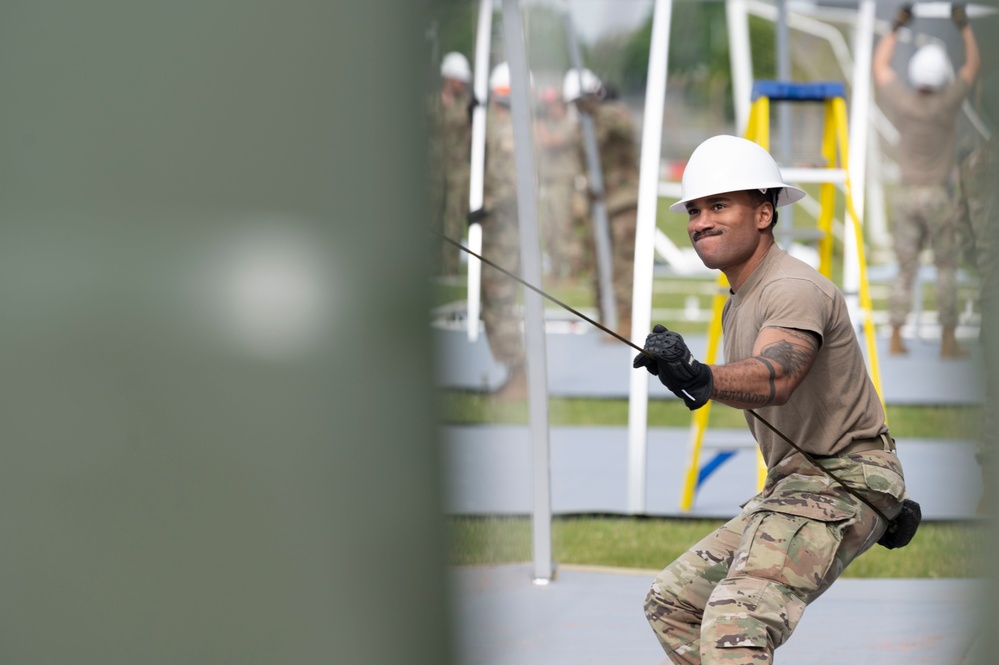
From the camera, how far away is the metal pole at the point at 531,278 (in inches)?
162

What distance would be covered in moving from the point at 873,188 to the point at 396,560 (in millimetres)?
14994

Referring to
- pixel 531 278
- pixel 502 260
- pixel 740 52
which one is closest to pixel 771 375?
pixel 531 278

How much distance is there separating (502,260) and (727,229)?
504cm

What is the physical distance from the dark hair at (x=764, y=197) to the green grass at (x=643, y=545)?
6.21 feet

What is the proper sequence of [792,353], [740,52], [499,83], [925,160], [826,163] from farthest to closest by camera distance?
1. [499,83]
2. [925,160]
3. [740,52]
4. [826,163]
5. [792,353]

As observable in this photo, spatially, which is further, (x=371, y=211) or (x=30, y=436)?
(x=30, y=436)

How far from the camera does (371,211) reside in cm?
100

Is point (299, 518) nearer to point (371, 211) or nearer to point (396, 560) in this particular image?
point (396, 560)

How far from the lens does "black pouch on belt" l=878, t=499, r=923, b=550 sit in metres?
2.65

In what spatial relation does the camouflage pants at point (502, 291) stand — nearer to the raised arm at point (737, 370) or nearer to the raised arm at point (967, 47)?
the raised arm at point (967, 47)

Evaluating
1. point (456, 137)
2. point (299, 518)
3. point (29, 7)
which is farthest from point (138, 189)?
point (456, 137)

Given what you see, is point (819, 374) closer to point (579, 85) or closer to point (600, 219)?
point (579, 85)

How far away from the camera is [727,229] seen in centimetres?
264

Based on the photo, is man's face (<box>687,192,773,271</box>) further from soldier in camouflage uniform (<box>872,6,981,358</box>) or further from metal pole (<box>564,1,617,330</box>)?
metal pole (<box>564,1,617,330</box>)
